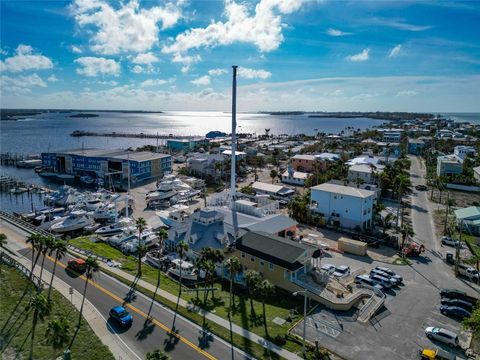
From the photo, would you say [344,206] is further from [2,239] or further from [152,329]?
[2,239]

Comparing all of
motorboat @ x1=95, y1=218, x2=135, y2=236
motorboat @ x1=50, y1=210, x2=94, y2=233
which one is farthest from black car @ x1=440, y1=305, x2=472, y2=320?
motorboat @ x1=50, y1=210, x2=94, y2=233

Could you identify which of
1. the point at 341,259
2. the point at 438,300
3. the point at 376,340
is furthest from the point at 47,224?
the point at 438,300

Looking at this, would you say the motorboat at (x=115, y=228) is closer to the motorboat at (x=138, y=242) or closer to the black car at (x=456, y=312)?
the motorboat at (x=138, y=242)

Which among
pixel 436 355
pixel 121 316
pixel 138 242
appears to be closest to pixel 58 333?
pixel 121 316

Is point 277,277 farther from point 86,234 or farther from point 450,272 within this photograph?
point 86,234

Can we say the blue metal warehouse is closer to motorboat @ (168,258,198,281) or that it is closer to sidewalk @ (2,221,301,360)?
sidewalk @ (2,221,301,360)

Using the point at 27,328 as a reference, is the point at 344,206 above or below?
above
